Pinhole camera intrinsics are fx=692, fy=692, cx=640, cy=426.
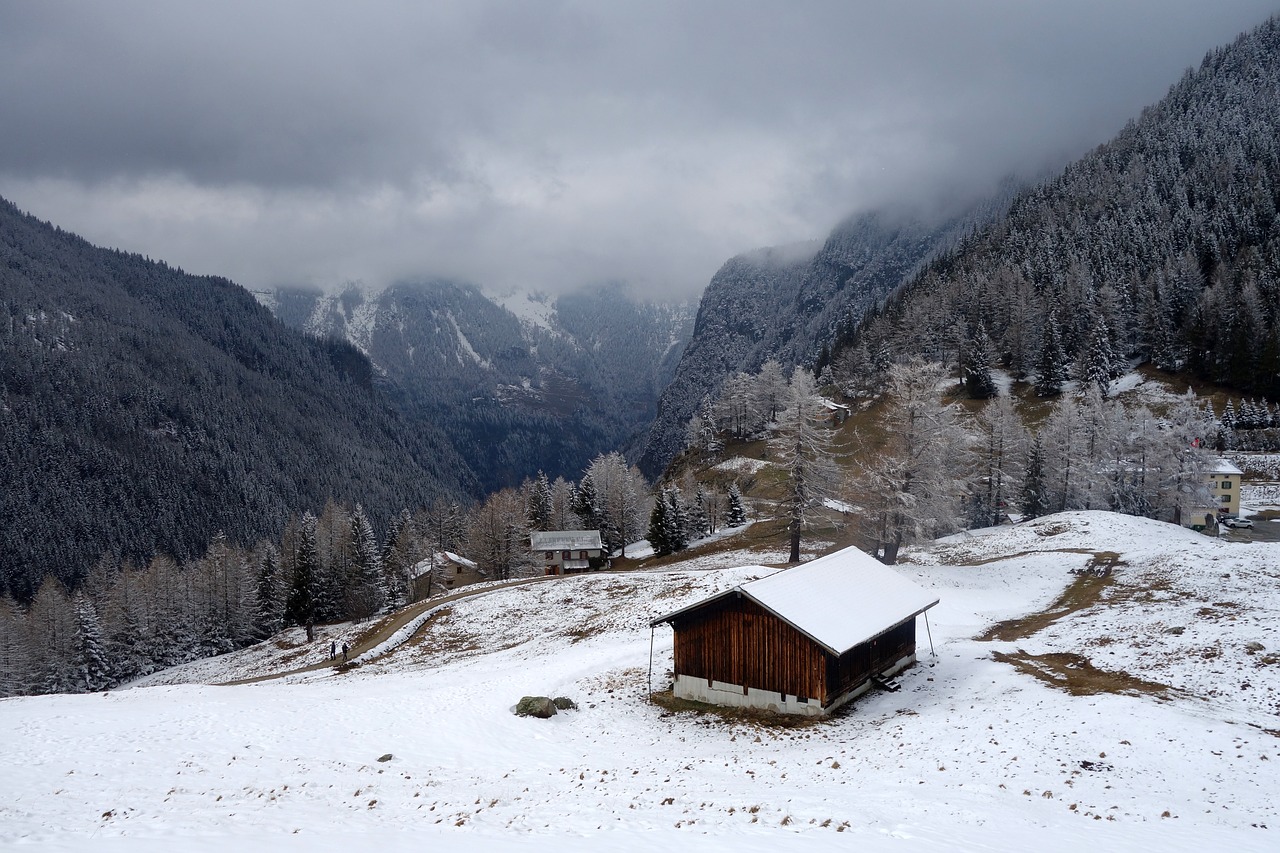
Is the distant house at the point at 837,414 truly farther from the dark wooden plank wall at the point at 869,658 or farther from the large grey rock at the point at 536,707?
the large grey rock at the point at 536,707

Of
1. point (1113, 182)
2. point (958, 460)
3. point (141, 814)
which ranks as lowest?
point (141, 814)

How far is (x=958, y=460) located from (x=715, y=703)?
3079 centimetres

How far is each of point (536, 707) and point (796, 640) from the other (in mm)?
10607

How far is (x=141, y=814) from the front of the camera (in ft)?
52.8

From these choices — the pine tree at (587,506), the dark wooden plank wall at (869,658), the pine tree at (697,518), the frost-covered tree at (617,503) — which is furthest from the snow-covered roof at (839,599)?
the pine tree at (587,506)

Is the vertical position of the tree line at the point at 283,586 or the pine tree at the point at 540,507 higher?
the pine tree at the point at 540,507

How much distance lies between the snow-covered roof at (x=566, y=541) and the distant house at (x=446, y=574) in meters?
12.8

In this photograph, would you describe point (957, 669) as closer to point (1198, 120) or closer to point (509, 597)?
point (509, 597)

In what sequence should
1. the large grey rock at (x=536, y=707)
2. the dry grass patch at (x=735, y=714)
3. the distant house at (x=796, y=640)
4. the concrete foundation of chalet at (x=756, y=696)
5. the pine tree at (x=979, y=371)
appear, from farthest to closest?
the pine tree at (x=979, y=371), the large grey rock at (x=536, y=707), the concrete foundation of chalet at (x=756, y=696), the distant house at (x=796, y=640), the dry grass patch at (x=735, y=714)

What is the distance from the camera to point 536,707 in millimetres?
27547

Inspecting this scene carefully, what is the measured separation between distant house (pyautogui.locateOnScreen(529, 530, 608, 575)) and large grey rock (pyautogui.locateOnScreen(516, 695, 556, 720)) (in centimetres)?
5364

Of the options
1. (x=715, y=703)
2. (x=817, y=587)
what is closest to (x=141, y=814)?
(x=715, y=703)

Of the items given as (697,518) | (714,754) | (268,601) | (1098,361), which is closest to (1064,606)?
(714,754)

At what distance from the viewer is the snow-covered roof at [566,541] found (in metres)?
82.1
